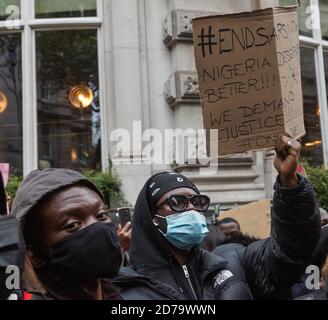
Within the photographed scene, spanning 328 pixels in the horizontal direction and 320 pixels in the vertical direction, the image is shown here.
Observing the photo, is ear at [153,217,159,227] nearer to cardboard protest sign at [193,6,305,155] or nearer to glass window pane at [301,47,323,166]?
cardboard protest sign at [193,6,305,155]

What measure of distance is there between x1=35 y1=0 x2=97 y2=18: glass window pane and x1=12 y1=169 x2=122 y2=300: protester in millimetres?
6757

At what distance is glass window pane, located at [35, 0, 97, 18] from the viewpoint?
27.9ft

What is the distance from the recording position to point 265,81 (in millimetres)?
2955

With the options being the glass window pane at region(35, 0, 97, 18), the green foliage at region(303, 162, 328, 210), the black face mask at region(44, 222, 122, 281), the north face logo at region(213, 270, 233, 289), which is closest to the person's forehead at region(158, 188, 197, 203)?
the north face logo at region(213, 270, 233, 289)

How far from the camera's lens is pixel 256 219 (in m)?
5.71

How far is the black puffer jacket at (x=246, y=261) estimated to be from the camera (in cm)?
267

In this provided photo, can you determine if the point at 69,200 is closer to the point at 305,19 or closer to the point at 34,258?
the point at 34,258

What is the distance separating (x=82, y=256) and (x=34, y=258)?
18cm

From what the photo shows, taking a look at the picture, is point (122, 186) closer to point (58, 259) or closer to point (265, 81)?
point (265, 81)

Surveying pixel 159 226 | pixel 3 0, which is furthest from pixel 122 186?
pixel 159 226

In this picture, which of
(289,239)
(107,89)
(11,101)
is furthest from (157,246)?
(11,101)
